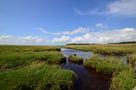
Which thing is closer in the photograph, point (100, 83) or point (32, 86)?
point (32, 86)

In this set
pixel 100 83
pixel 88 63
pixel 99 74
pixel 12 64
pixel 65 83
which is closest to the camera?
pixel 65 83

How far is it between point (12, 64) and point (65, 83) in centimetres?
1301

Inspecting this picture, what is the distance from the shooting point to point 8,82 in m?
15.5

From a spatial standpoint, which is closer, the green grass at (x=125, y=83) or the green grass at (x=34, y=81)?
the green grass at (x=125, y=83)

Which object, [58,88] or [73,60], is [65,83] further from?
[73,60]

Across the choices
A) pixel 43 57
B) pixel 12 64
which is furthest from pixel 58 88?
pixel 43 57

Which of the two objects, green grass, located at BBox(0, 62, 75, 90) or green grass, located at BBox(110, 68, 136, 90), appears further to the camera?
green grass, located at BBox(0, 62, 75, 90)

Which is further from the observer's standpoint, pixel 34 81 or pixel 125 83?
pixel 34 81

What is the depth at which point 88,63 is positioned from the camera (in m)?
Answer: 29.3

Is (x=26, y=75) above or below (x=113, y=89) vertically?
above

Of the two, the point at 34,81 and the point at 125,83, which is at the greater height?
the point at 34,81

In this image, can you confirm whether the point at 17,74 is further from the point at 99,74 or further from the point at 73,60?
the point at 73,60

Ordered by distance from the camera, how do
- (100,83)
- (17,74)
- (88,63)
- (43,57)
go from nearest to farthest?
(17,74) < (100,83) < (88,63) < (43,57)

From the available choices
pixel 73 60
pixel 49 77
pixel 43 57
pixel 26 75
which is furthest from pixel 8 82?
pixel 73 60
